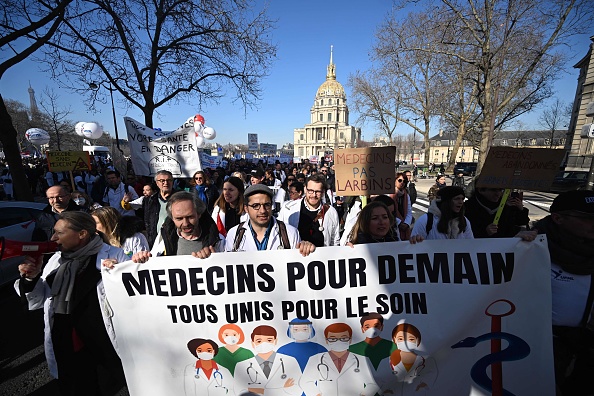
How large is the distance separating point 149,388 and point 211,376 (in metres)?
0.53

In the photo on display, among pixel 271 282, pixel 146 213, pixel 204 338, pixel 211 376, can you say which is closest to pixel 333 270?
pixel 271 282

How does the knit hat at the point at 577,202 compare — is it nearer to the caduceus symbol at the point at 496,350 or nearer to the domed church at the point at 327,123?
the caduceus symbol at the point at 496,350

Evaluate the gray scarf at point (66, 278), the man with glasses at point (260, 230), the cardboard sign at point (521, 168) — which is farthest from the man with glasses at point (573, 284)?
the gray scarf at point (66, 278)

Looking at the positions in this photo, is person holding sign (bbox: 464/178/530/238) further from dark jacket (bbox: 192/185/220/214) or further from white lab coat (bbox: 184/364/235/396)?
dark jacket (bbox: 192/185/220/214)

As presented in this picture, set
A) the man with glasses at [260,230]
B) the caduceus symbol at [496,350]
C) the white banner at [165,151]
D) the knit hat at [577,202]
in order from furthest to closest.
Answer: the white banner at [165,151] < the man with glasses at [260,230] < the caduceus symbol at [496,350] < the knit hat at [577,202]

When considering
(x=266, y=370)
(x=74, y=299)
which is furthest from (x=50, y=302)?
(x=266, y=370)

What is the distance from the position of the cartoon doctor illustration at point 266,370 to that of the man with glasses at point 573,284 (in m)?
2.03

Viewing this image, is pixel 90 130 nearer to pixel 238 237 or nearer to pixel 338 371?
pixel 238 237

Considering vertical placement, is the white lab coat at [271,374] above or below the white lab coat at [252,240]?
below

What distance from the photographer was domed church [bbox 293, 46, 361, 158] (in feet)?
364

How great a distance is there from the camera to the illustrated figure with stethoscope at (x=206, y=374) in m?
2.12

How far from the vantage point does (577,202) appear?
6.25 feet

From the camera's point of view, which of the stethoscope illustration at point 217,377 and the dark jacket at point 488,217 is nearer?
the stethoscope illustration at point 217,377

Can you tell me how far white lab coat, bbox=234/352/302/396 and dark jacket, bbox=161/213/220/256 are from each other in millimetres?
1048
